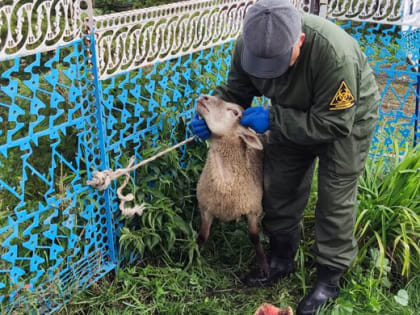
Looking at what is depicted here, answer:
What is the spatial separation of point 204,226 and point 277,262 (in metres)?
0.63

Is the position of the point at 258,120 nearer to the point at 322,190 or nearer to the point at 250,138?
the point at 250,138

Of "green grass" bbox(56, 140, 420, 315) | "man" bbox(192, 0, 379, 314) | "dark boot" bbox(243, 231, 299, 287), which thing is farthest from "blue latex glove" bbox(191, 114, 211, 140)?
"dark boot" bbox(243, 231, 299, 287)

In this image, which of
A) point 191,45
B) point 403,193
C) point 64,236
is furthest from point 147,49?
point 403,193

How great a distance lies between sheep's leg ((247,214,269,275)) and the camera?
3.54 meters

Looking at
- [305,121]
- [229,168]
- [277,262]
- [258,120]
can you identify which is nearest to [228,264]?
[277,262]

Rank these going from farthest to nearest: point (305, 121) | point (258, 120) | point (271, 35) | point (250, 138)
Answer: point (250, 138) → point (258, 120) → point (305, 121) → point (271, 35)

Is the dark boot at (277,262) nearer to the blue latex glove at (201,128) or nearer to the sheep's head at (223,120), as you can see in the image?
the sheep's head at (223,120)

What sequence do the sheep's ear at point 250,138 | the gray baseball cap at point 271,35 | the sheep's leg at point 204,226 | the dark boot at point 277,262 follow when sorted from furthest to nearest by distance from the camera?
the dark boot at point 277,262 → the sheep's leg at point 204,226 → the sheep's ear at point 250,138 → the gray baseball cap at point 271,35

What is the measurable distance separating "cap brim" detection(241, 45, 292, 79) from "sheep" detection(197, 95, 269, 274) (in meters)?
0.51

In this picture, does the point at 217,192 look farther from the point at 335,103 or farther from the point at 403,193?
the point at 403,193

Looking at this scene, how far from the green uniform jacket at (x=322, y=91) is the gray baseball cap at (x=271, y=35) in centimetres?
21

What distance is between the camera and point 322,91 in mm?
2926

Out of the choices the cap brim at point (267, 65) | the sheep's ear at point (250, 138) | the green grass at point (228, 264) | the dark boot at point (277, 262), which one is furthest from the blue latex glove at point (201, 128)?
the dark boot at point (277, 262)

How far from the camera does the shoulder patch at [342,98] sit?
2.86 meters
